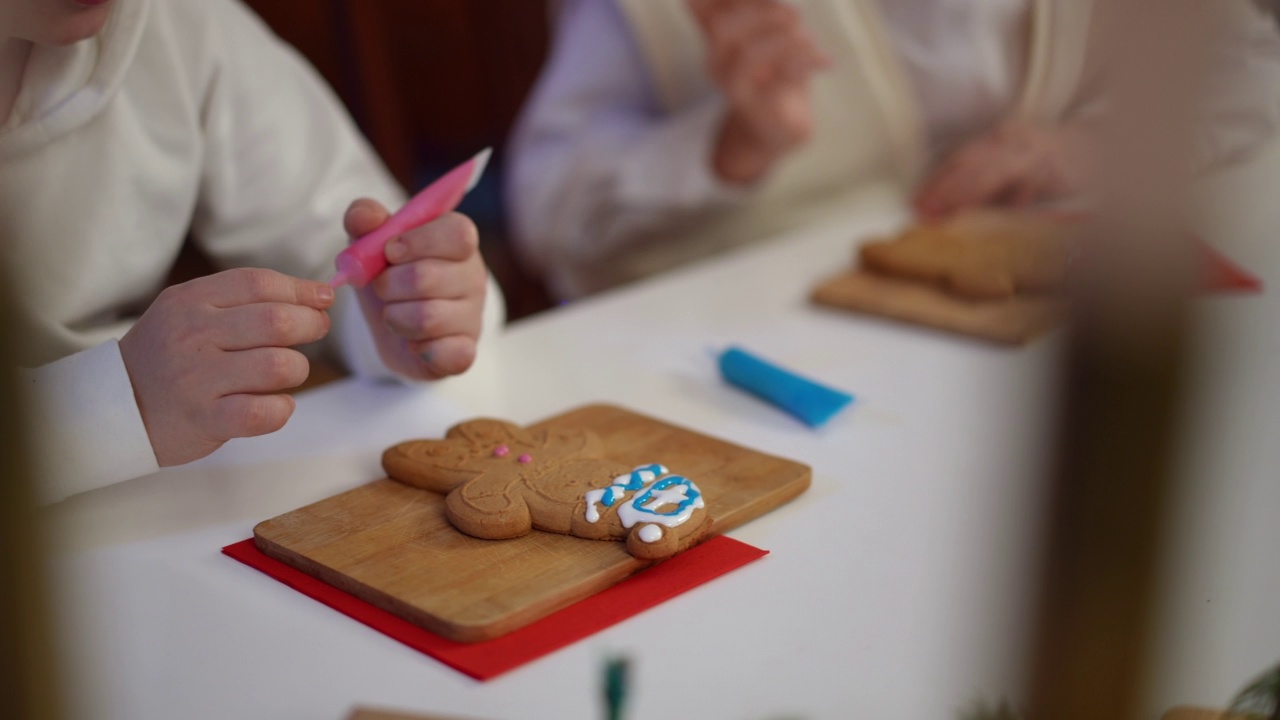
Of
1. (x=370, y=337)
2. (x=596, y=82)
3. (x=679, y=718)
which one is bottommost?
(x=679, y=718)

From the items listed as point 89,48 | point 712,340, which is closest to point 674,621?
point 712,340

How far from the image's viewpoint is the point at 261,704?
17.0 inches

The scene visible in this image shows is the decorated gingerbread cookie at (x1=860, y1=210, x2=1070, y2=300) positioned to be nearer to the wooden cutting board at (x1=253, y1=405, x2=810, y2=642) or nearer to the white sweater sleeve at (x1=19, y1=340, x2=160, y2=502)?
the wooden cutting board at (x1=253, y1=405, x2=810, y2=642)

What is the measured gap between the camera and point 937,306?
0.86m

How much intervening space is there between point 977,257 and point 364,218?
0.50 m

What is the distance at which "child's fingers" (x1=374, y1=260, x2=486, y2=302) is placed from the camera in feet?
2.16

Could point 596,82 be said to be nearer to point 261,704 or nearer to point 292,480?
point 292,480

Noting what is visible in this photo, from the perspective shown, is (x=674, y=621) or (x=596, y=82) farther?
(x=596, y=82)

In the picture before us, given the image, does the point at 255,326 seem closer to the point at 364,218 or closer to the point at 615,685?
the point at 364,218

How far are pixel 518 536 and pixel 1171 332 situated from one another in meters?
0.36

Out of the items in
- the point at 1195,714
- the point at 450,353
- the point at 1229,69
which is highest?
the point at 1229,69

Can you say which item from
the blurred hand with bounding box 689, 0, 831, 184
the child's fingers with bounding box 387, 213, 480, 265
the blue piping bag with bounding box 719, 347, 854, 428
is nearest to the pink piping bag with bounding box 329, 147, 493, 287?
the child's fingers with bounding box 387, 213, 480, 265

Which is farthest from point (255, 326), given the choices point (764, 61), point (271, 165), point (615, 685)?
point (764, 61)

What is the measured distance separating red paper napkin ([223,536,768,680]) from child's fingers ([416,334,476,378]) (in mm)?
182
